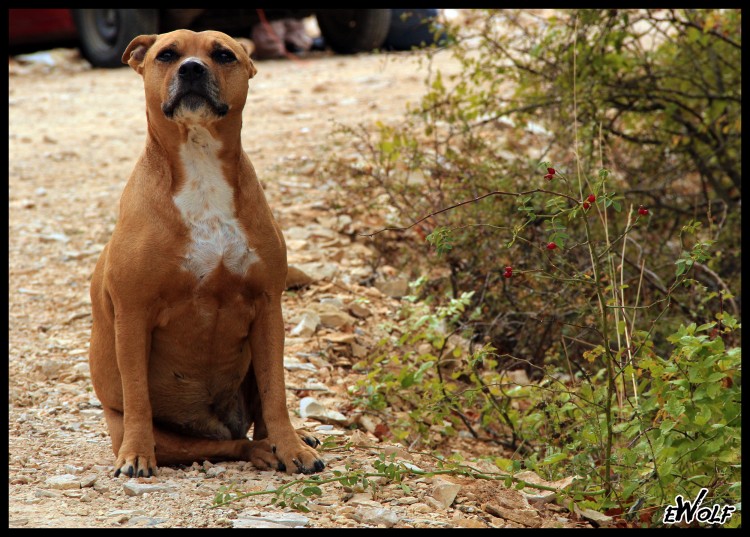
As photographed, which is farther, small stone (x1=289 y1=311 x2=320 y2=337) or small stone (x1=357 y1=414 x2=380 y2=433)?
small stone (x1=289 y1=311 x2=320 y2=337)

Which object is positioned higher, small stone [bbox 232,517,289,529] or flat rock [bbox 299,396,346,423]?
small stone [bbox 232,517,289,529]

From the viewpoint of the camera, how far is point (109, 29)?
484 inches

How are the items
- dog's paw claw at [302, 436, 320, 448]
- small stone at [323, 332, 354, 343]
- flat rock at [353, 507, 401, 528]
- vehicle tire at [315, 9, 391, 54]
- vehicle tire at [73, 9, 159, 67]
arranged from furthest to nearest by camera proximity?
vehicle tire at [315, 9, 391, 54] → vehicle tire at [73, 9, 159, 67] → small stone at [323, 332, 354, 343] → dog's paw claw at [302, 436, 320, 448] → flat rock at [353, 507, 401, 528]

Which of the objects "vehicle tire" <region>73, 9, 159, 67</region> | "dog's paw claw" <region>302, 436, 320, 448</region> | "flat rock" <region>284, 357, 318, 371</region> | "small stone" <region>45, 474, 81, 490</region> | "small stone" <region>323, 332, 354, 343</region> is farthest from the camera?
"vehicle tire" <region>73, 9, 159, 67</region>

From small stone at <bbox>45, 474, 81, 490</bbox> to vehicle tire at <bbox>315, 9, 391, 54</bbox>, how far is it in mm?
9920

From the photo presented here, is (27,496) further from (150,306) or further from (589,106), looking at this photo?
(589,106)

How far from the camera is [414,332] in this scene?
554 cm

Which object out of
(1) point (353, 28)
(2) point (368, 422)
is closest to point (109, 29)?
(1) point (353, 28)

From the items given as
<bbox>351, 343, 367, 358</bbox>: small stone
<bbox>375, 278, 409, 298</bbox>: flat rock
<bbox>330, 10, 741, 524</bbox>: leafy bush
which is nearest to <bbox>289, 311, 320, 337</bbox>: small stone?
<bbox>351, 343, 367, 358</bbox>: small stone

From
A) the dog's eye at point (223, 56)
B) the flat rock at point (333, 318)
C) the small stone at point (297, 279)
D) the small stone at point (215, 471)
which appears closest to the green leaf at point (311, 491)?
the small stone at point (215, 471)

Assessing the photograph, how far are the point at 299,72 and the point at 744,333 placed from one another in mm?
8351

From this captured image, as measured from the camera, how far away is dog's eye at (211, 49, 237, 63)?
3.72 metres

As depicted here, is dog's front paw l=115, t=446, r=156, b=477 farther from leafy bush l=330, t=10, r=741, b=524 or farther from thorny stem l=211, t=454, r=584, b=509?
leafy bush l=330, t=10, r=741, b=524

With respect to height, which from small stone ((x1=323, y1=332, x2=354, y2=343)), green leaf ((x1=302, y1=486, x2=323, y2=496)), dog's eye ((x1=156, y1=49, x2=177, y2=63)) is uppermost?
dog's eye ((x1=156, y1=49, x2=177, y2=63))
